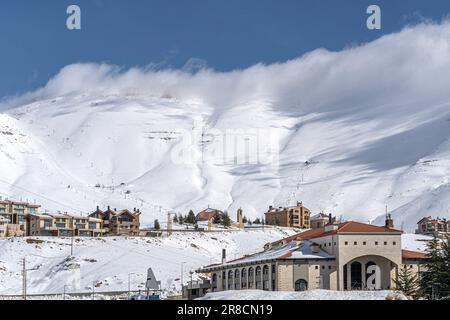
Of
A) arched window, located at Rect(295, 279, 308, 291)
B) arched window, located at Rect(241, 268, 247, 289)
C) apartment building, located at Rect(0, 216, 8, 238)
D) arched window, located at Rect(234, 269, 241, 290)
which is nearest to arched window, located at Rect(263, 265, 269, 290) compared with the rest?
arched window, located at Rect(295, 279, 308, 291)

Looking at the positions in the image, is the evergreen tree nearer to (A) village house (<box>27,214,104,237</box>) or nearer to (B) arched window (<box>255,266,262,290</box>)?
(B) arched window (<box>255,266,262,290</box>)

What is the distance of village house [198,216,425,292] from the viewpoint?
335 feet

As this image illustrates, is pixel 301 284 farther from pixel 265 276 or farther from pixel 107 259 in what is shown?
pixel 107 259

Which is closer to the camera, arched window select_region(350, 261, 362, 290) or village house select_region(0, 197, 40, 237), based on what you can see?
arched window select_region(350, 261, 362, 290)

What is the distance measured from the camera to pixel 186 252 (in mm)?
155250

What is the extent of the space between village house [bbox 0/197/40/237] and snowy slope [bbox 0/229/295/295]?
87.7ft

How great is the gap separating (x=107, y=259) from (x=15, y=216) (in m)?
51.6

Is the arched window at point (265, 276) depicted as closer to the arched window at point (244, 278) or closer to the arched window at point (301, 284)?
the arched window at point (301, 284)

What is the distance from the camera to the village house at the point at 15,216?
18312cm

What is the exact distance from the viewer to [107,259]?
467ft

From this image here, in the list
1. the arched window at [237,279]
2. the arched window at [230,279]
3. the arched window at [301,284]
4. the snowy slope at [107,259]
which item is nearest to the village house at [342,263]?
the arched window at [301,284]
